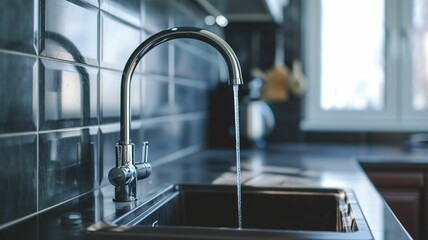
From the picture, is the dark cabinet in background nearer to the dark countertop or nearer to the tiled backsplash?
the dark countertop

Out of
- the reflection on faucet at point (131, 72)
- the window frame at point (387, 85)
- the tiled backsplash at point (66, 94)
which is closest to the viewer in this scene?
the tiled backsplash at point (66, 94)

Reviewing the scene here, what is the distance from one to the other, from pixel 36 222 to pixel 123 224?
150 mm

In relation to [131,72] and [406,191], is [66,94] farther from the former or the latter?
[406,191]

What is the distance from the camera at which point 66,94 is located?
1.17 metres

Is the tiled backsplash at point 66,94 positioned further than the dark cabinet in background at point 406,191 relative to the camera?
No

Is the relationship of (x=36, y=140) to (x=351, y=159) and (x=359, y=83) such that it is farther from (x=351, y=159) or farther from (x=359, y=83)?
(x=359, y=83)

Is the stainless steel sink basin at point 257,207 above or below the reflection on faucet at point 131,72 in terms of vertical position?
below

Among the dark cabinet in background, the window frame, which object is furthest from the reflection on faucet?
the window frame

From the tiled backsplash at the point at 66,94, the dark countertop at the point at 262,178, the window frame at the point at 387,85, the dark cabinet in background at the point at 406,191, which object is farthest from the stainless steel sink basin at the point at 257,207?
the window frame at the point at 387,85

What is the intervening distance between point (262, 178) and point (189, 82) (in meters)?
0.81

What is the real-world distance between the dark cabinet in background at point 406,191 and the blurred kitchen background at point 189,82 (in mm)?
423

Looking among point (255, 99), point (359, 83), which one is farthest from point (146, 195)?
point (359, 83)

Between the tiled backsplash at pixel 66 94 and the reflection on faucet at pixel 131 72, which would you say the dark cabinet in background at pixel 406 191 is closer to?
the tiled backsplash at pixel 66 94

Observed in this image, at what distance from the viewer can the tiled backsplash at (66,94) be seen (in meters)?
0.95
